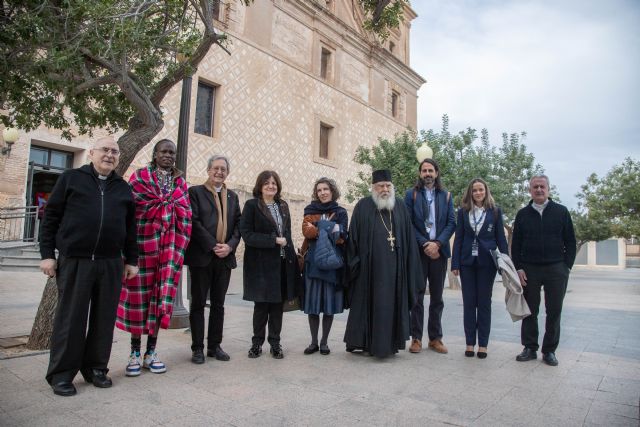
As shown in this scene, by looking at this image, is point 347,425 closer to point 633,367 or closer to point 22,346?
point 633,367

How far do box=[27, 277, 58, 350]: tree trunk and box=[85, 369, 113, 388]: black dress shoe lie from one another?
1.35m

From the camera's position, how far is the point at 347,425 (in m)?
2.77

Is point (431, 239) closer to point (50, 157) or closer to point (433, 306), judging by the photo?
point (433, 306)

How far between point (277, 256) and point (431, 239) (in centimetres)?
176

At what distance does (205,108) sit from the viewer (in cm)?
1571

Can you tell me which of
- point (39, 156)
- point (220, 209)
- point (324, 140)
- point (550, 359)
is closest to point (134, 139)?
point (220, 209)

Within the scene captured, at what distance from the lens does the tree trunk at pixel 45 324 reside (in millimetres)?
4465

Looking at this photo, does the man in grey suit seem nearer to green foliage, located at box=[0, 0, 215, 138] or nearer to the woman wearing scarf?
the woman wearing scarf

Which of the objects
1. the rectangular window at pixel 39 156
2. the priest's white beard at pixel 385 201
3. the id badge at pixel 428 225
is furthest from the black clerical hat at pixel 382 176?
the rectangular window at pixel 39 156

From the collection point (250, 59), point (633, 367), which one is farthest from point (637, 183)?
point (633, 367)

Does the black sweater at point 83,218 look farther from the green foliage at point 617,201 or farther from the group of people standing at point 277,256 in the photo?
the green foliage at point 617,201

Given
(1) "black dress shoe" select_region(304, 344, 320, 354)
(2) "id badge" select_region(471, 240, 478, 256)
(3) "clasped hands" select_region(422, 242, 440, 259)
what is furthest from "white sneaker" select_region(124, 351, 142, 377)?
(2) "id badge" select_region(471, 240, 478, 256)

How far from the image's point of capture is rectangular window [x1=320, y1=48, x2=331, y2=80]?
20875 mm

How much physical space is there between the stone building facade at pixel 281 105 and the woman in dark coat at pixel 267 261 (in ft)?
27.6
